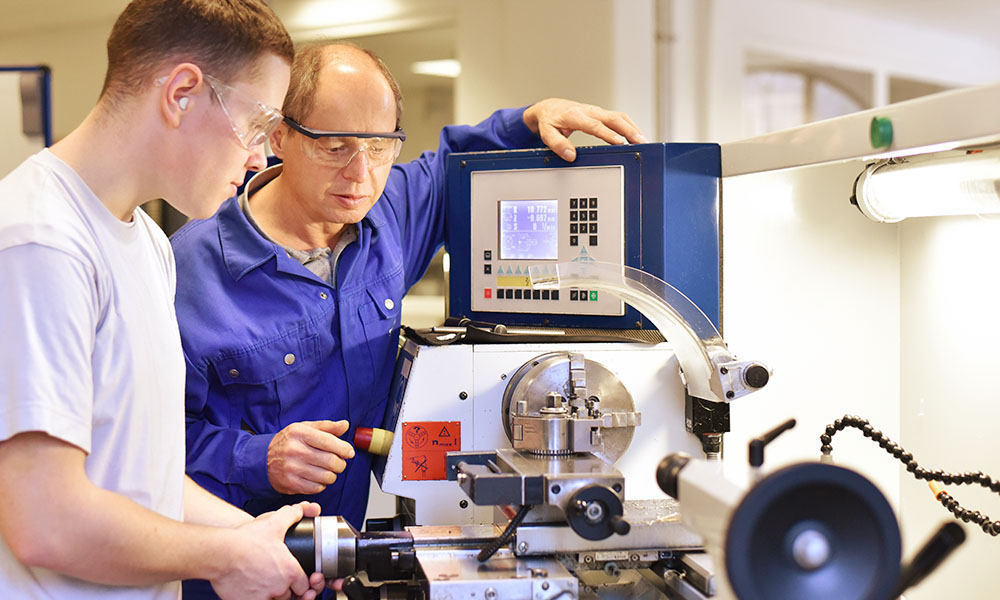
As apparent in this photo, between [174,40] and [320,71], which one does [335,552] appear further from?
[320,71]

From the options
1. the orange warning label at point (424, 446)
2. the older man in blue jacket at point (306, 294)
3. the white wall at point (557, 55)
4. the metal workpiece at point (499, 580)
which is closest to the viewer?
the metal workpiece at point (499, 580)

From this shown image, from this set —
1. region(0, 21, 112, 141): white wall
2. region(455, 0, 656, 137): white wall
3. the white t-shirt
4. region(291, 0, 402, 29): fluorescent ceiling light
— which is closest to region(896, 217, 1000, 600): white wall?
the white t-shirt

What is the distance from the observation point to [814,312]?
1.78 m

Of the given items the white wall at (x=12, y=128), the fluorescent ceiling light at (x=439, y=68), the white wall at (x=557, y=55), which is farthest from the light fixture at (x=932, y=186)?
the white wall at (x=12, y=128)

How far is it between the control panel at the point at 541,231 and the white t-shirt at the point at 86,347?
630 mm

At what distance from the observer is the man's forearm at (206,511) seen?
133 centimetres

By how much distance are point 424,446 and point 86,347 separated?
575 millimetres

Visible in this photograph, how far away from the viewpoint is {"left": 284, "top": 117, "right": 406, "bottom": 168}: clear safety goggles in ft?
5.24

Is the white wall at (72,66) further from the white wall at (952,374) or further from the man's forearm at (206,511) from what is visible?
the white wall at (952,374)

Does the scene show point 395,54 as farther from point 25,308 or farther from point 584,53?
point 25,308

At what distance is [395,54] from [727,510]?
11.1 ft

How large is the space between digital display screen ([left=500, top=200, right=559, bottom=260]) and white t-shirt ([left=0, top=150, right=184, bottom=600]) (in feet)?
2.09

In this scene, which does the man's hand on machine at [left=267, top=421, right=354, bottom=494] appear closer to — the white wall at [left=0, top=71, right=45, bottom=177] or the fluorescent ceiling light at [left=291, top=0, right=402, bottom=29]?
the white wall at [left=0, top=71, right=45, bottom=177]

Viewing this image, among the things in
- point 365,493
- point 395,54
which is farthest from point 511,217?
point 395,54
